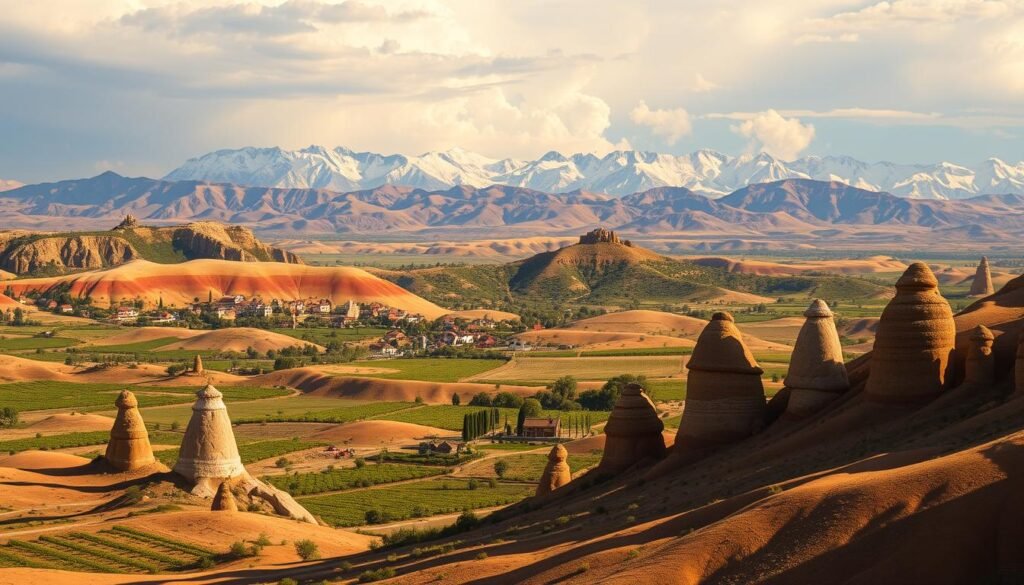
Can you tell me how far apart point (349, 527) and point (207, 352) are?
89.9m

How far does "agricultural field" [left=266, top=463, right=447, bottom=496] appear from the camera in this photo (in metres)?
64.9

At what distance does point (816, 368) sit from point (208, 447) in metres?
21.0

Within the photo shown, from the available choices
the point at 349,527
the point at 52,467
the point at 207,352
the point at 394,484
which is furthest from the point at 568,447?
the point at 207,352

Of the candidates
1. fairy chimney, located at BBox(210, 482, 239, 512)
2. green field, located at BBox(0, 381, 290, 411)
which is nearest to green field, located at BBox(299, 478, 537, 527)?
fairy chimney, located at BBox(210, 482, 239, 512)

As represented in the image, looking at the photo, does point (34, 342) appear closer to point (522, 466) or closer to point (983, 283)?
point (522, 466)

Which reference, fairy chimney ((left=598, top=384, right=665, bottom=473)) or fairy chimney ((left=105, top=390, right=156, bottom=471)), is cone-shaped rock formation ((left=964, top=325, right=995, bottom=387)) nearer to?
fairy chimney ((left=598, top=384, right=665, bottom=473))

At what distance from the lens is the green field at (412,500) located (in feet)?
185

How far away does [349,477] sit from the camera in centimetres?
6850

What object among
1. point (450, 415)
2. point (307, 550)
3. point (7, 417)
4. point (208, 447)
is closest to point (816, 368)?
point (307, 550)

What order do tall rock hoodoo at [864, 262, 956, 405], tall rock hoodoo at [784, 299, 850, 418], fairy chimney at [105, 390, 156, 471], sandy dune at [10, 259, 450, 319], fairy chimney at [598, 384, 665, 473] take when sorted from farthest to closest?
1. sandy dune at [10, 259, 450, 319]
2. fairy chimney at [105, 390, 156, 471]
3. fairy chimney at [598, 384, 665, 473]
4. tall rock hoodoo at [784, 299, 850, 418]
5. tall rock hoodoo at [864, 262, 956, 405]

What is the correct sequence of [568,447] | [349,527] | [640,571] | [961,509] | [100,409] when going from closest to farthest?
[961,509], [640,571], [349,527], [568,447], [100,409]

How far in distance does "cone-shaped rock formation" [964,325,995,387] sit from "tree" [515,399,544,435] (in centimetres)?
5579

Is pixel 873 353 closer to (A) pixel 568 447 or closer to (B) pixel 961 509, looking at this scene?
(B) pixel 961 509

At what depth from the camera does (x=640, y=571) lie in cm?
2308
